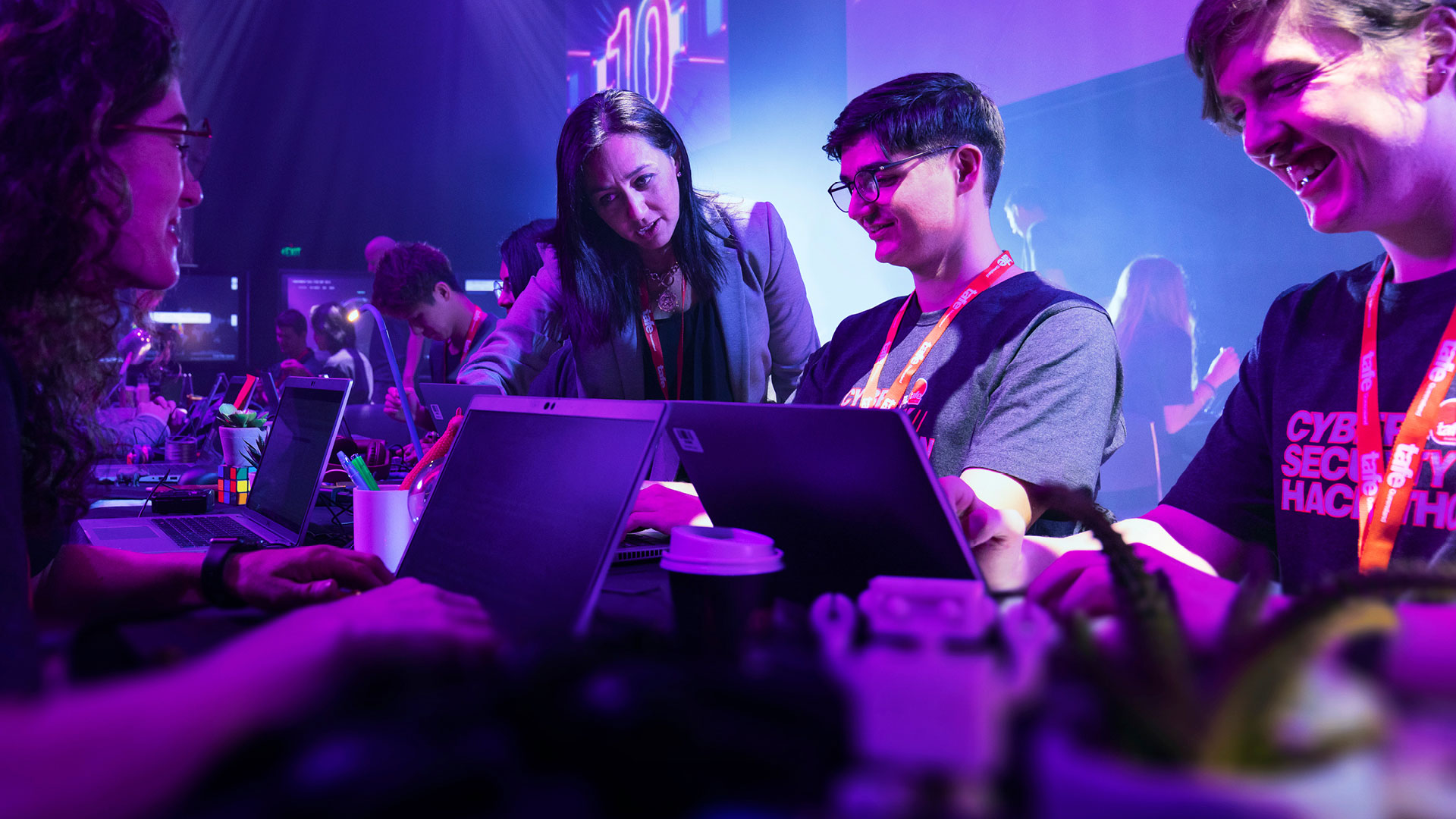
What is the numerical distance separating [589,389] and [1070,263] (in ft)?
5.21

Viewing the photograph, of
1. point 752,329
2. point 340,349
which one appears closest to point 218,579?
point 752,329

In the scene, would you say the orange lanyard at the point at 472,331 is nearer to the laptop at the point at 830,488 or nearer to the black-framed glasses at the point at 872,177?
the black-framed glasses at the point at 872,177

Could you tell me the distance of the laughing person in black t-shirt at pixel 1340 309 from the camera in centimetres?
120

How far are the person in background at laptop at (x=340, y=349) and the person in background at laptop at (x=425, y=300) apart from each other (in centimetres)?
197

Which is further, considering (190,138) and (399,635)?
(190,138)

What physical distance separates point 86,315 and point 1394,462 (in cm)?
174

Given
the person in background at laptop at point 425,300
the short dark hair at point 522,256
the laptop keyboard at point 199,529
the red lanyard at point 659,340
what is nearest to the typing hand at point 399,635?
the laptop keyboard at point 199,529

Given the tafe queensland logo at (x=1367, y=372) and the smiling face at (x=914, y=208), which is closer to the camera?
the tafe queensland logo at (x=1367, y=372)

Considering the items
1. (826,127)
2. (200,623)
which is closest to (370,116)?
(826,127)

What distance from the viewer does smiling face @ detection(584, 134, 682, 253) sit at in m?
2.48

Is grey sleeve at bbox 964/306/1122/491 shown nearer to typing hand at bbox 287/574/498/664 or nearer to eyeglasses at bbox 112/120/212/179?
typing hand at bbox 287/574/498/664

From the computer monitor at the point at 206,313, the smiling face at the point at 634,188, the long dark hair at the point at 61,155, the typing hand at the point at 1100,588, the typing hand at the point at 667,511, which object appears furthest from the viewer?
the computer monitor at the point at 206,313

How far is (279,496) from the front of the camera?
→ 2.08 meters

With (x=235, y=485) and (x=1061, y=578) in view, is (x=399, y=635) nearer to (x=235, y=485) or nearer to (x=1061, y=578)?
(x=1061, y=578)
